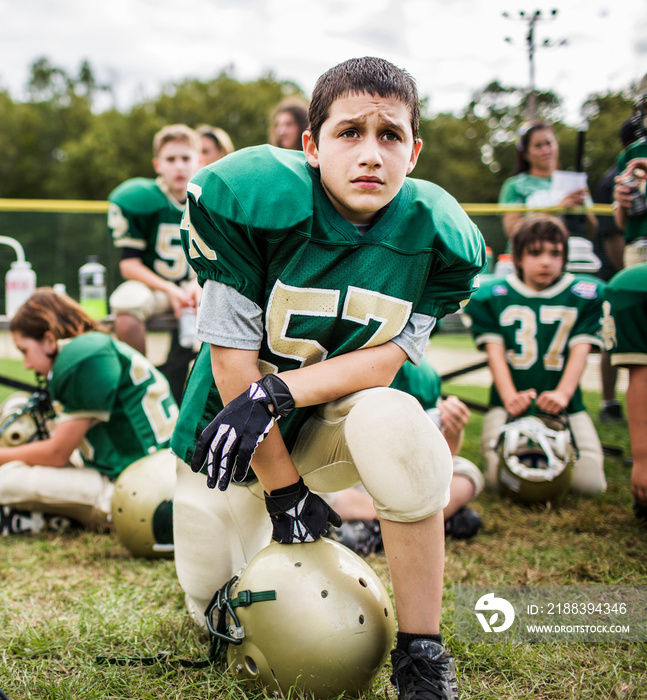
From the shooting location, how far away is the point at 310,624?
1564 millimetres

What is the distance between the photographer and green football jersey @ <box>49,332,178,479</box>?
293cm

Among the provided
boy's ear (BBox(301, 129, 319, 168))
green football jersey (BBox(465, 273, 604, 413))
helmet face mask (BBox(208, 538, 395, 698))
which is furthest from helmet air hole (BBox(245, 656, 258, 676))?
green football jersey (BBox(465, 273, 604, 413))

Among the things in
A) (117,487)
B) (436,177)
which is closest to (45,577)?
(117,487)

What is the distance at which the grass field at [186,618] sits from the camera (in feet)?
5.49

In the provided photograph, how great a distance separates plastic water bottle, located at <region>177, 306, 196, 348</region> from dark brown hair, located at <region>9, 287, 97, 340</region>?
799mm

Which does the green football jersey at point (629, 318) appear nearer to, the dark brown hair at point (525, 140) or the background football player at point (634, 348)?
the background football player at point (634, 348)

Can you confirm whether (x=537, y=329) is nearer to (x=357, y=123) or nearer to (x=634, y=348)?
(x=634, y=348)

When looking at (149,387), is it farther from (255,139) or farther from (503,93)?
(503,93)

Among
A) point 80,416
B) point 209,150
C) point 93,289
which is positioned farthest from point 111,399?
point 209,150

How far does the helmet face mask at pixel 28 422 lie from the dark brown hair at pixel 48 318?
1.09 feet

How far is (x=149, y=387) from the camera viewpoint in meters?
3.16

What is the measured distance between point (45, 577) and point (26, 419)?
1036 millimetres

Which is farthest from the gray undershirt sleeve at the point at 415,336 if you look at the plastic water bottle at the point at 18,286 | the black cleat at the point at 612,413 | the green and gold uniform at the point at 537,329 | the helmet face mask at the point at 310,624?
the black cleat at the point at 612,413

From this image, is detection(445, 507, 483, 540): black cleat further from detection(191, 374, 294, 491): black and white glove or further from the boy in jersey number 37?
detection(191, 374, 294, 491): black and white glove
